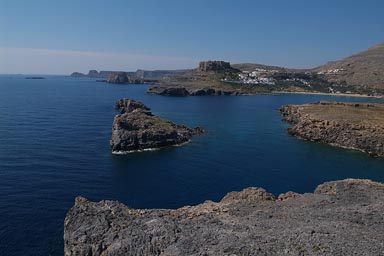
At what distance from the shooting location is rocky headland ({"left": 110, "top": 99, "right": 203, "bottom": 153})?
80500 millimetres

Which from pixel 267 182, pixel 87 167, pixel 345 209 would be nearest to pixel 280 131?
pixel 267 182

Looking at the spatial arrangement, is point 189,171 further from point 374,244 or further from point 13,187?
point 374,244

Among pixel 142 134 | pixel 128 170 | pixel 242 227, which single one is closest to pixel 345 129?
pixel 142 134

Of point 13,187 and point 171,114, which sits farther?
point 171,114

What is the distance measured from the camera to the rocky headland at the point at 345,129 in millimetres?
86250

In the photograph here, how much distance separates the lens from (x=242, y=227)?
3397cm

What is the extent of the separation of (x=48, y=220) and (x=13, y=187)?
13.6 m

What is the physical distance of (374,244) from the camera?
30.2 m

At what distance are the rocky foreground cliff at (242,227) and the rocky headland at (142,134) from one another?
4001 centimetres

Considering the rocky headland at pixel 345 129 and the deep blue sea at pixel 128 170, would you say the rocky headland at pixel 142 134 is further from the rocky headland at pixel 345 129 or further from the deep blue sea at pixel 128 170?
the rocky headland at pixel 345 129

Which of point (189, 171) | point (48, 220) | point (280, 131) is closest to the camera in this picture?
point (48, 220)

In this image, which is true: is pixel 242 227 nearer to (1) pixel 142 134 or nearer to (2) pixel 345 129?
(1) pixel 142 134

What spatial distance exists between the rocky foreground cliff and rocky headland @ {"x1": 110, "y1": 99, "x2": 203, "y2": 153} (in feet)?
131

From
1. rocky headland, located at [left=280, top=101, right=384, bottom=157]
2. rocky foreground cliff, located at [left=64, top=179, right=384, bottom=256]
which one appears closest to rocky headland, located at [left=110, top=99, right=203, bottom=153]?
rocky headland, located at [left=280, top=101, right=384, bottom=157]
